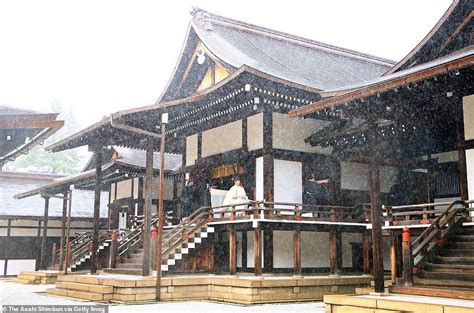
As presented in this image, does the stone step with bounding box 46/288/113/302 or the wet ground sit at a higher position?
the stone step with bounding box 46/288/113/302

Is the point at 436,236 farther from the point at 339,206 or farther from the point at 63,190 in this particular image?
the point at 63,190

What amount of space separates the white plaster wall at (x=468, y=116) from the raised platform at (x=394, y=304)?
184 inches

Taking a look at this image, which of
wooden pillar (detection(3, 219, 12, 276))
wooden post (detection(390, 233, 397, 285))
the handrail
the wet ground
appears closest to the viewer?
the handrail

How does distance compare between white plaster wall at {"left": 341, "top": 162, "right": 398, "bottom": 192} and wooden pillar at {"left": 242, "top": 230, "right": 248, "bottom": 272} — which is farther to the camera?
white plaster wall at {"left": 341, "top": 162, "right": 398, "bottom": 192}

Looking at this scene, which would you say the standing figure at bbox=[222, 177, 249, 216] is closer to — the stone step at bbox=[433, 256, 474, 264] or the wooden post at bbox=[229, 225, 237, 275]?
the wooden post at bbox=[229, 225, 237, 275]

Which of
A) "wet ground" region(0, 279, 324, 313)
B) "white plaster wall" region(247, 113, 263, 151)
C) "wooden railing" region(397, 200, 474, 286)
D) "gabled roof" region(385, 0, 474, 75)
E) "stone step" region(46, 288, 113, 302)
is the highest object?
"gabled roof" region(385, 0, 474, 75)

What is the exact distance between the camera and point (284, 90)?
631 inches

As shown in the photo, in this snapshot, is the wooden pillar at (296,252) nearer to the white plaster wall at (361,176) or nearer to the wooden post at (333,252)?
the wooden post at (333,252)

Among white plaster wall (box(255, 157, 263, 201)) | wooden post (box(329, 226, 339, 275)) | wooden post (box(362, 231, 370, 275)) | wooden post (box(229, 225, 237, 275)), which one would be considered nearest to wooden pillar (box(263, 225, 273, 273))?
wooden post (box(229, 225, 237, 275))

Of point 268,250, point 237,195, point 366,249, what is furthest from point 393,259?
point 237,195

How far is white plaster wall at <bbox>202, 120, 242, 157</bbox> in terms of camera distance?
57.3 feet

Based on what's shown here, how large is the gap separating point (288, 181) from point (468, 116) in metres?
5.67

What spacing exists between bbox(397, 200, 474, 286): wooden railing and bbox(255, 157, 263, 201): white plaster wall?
17.6 ft

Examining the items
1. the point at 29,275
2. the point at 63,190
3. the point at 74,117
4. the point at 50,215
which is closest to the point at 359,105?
the point at 29,275
